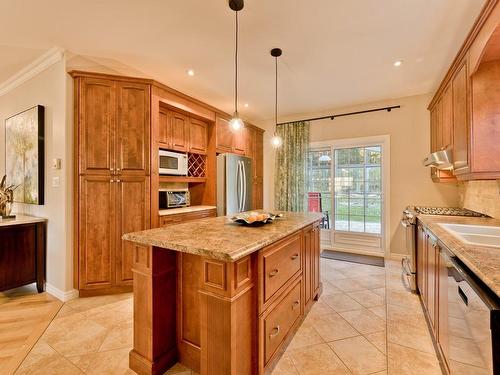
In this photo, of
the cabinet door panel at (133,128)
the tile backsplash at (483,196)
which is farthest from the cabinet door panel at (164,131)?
the tile backsplash at (483,196)

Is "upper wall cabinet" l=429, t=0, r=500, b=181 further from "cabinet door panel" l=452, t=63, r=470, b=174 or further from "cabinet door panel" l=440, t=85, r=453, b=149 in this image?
"cabinet door panel" l=440, t=85, r=453, b=149

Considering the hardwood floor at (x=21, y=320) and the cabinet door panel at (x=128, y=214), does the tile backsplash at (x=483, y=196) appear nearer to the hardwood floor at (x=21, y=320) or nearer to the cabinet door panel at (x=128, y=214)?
the cabinet door panel at (x=128, y=214)

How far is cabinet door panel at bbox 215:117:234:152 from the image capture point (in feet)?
13.4

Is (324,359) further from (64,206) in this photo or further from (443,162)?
(64,206)

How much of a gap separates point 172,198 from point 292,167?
247 centimetres

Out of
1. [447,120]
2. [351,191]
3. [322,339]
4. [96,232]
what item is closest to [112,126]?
[96,232]

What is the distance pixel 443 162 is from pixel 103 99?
12.5 ft

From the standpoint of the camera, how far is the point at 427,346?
1.89m

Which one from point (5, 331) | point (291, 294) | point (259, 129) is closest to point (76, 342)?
point (5, 331)

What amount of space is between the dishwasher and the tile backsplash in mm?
1435

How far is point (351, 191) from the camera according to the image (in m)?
4.51

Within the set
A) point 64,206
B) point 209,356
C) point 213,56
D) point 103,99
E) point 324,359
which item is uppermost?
point 213,56

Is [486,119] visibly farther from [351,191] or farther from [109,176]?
[109,176]

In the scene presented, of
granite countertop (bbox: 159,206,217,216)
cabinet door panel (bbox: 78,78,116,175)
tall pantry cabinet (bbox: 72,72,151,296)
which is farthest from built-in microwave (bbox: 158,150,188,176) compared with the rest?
cabinet door panel (bbox: 78,78,116,175)
